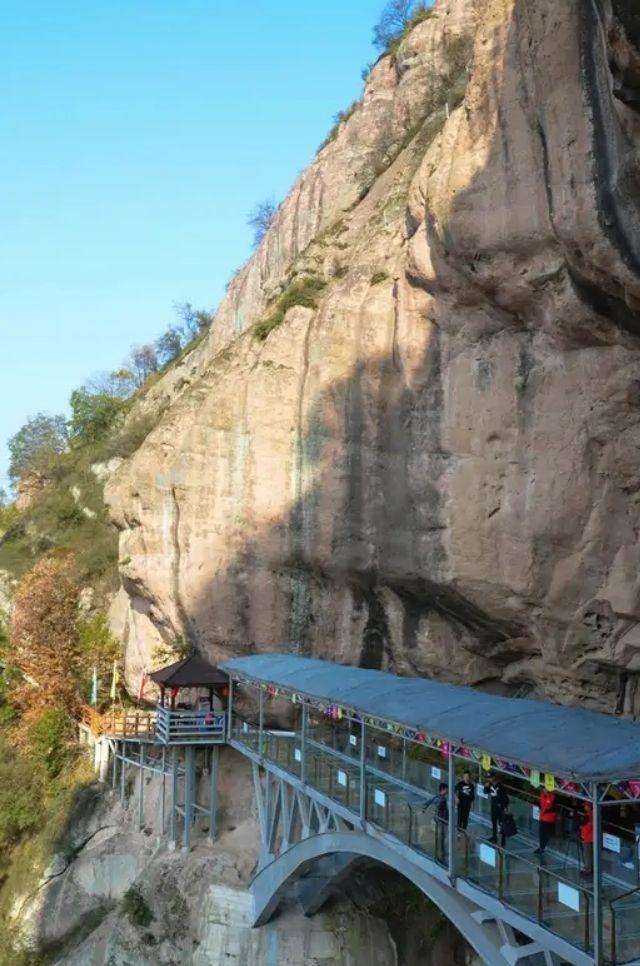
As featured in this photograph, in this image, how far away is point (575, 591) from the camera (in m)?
16.1

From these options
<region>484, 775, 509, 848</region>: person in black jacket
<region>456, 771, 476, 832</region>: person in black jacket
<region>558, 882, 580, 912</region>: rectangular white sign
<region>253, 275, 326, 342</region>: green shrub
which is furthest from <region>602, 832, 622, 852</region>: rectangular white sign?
<region>253, 275, 326, 342</region>: green shrub

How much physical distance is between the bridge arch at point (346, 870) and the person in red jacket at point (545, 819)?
1434 mm

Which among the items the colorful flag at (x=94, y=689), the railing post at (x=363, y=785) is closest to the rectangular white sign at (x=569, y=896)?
the railing post at (x=363, y=785)

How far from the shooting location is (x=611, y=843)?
9.67 metres

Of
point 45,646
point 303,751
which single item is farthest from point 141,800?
point 303,751

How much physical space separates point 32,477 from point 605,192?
4551 cm

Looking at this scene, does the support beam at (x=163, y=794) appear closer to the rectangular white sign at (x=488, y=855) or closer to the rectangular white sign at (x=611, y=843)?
the rectangular white sign at (x=488, y=855)

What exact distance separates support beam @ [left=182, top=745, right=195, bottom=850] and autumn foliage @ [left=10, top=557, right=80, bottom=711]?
8.94 metres

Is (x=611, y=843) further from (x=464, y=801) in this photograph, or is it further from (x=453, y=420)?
(x=453, y=420)

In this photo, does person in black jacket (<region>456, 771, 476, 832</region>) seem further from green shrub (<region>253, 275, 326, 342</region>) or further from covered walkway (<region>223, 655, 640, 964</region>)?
green shrub (<region>253, 275, 326, 342</region>)

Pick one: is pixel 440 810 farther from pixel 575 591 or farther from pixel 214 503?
pixel 214 503

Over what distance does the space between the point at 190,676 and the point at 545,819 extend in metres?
13.3

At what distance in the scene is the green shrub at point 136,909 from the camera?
821 inches

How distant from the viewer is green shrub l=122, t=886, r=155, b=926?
68.4 ft
